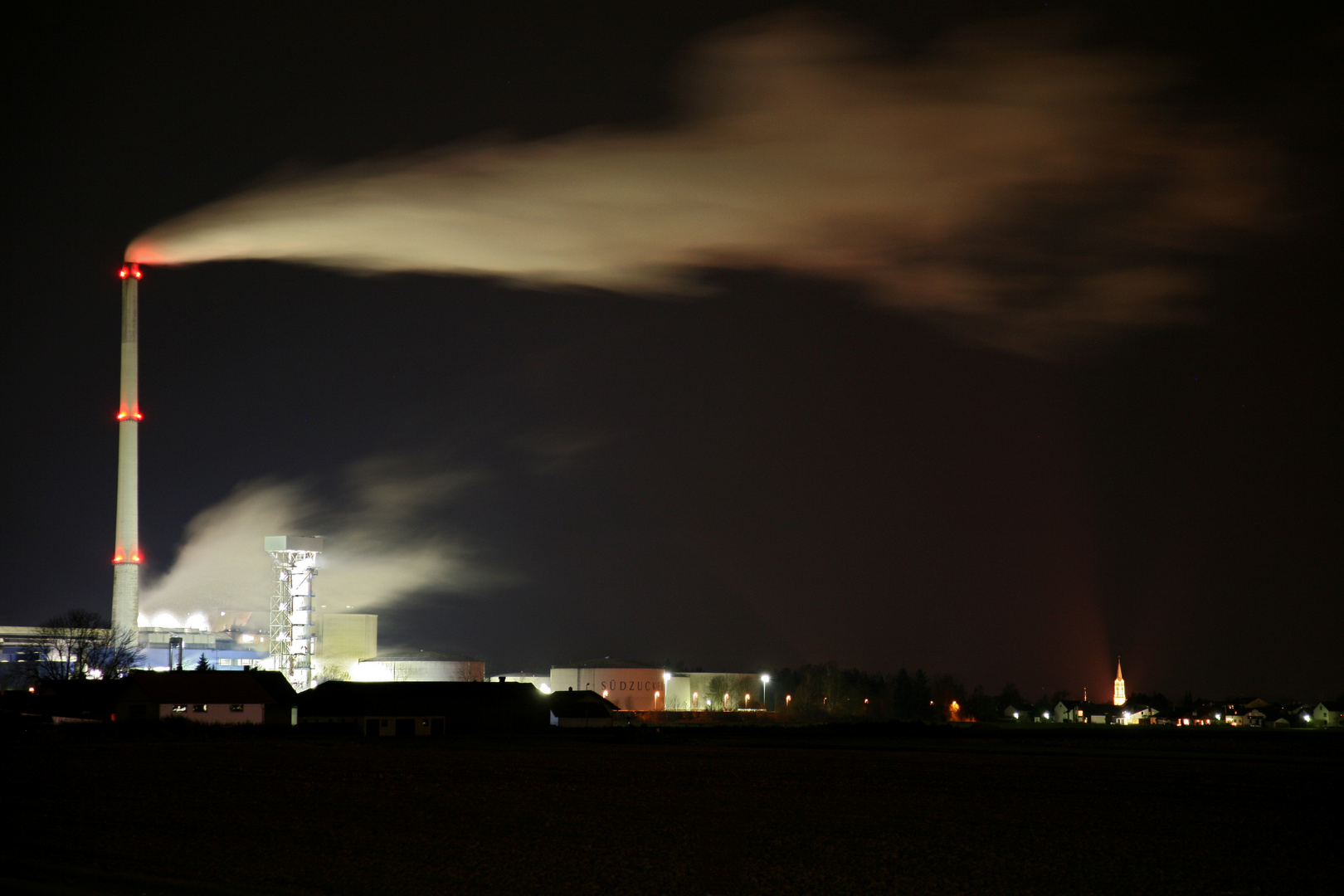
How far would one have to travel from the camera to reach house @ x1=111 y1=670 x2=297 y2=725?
7706cm

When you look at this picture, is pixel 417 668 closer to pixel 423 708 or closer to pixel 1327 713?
pixel 423 708

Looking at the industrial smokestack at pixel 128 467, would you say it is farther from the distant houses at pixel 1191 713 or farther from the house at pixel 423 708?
the distant houses at pixel 1191 713

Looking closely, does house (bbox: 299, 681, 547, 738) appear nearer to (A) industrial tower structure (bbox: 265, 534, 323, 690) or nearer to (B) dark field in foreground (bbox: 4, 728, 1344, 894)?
(A) industrial tower structure (bbox: 265, 534, 323, 690)

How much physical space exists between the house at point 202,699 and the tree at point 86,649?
17.8 m

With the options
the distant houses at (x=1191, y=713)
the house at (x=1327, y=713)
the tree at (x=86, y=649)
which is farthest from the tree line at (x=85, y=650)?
the house at (x=1327, y=713)

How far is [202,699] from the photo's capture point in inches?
3120

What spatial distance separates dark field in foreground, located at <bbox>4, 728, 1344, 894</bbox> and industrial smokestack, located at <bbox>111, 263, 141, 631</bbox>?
5556 centimetres

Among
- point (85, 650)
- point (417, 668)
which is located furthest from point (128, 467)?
point (417, 668)

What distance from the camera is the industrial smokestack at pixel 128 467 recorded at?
97.9 m

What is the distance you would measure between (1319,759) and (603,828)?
4316 cm

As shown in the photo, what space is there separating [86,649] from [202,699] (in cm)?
3429

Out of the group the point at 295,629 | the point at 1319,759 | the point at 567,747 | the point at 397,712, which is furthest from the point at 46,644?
the point at 1319,759

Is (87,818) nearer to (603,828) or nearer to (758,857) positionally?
(603,828)

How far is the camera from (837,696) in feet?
545
